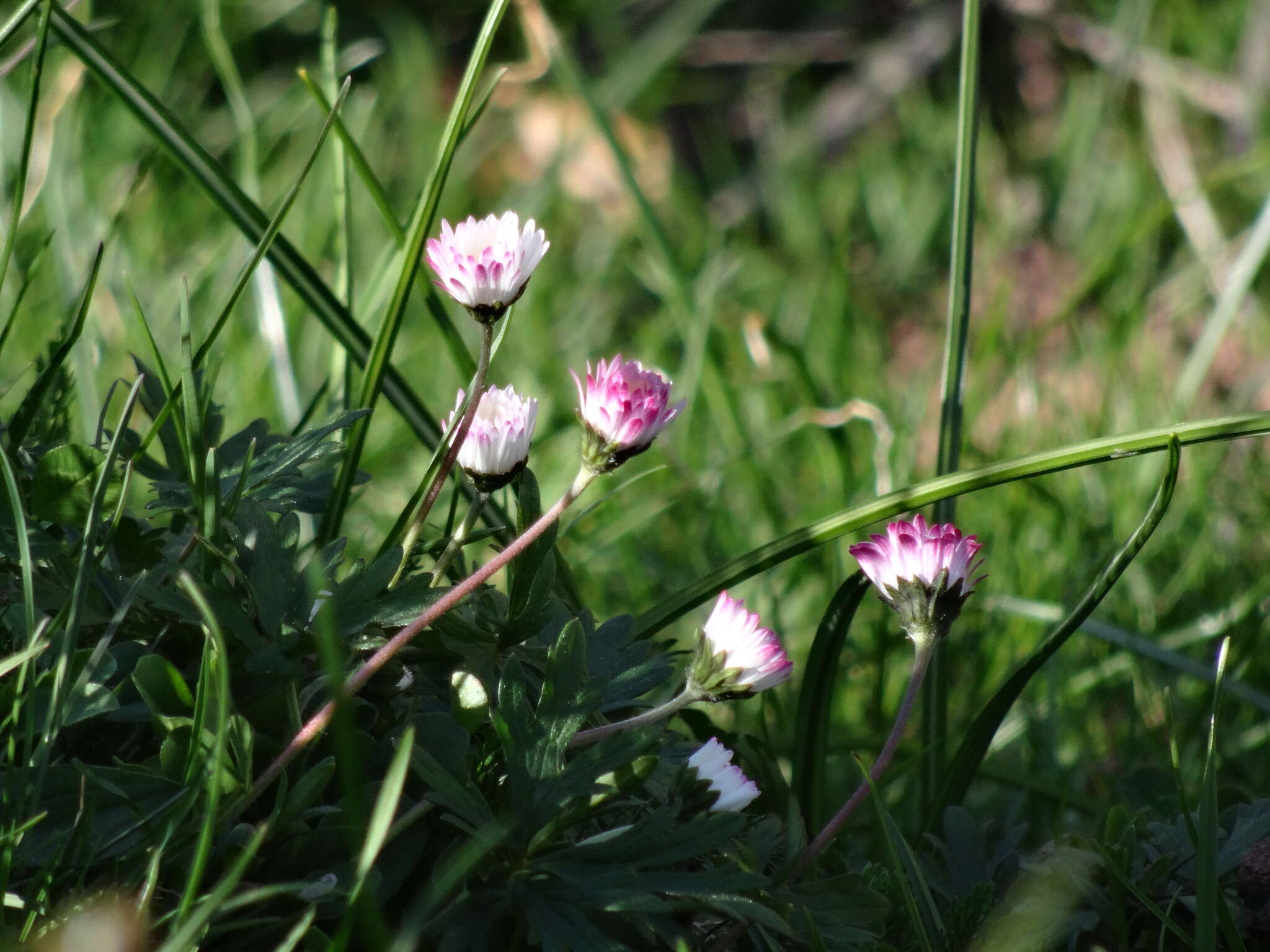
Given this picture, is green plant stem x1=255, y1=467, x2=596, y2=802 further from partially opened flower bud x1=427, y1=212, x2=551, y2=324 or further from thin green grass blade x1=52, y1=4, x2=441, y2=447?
thin green grass blade x1=52, y1=4, x2=441, y2=447

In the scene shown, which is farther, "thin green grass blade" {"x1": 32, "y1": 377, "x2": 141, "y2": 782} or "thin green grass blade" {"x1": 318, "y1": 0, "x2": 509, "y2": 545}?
"thin green grass blade" {"x1": 318, "y1": 0, "x2": 509, "y2": 545}

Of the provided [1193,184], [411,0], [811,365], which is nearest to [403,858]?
[811,365]

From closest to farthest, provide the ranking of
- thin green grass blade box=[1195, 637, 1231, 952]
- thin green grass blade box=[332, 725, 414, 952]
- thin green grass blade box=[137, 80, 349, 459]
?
thin green grass blade box=[332, 725, 414, 952] → thin green grass blade box=[1195, 637, 1231, 952] → thin green grass blade box=[137, 80, 349, 459]

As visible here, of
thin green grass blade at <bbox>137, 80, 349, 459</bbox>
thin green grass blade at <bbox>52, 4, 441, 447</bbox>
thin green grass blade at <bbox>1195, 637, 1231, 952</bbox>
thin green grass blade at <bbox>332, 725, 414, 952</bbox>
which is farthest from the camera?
thin green grass blade at <bbox>52, 4, 441, 447</bbox>

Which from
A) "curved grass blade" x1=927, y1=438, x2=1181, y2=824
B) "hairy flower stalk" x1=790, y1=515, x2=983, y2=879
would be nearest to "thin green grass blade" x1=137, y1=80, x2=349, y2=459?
"hairy flower stalk" x1=790, y1=515, x2=983, y2=879

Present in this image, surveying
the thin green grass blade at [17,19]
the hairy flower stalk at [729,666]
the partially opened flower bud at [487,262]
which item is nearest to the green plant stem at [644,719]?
the hairy flower stalk at [729,666]

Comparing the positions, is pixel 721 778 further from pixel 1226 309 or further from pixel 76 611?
pixel 1226 309

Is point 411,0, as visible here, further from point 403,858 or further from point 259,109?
point 403,858
